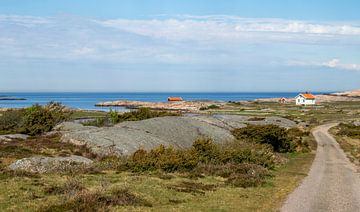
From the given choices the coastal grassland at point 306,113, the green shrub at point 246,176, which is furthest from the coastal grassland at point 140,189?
the coastal grassland at point 306,113

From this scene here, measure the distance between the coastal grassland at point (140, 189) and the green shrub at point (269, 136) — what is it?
624 inches

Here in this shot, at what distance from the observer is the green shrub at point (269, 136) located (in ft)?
150

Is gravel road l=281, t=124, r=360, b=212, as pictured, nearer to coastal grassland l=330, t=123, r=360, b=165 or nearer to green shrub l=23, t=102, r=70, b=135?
coastal grassland l=330, t=123, r=360, b=165

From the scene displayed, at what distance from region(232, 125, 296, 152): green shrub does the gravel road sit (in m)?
7.78

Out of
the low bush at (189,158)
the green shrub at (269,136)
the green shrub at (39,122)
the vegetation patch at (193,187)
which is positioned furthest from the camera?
the green shrub at (269,136)

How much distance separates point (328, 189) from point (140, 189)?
8885 millimetres

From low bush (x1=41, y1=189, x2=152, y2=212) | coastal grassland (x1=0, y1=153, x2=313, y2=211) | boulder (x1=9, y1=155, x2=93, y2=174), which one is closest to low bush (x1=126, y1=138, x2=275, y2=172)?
coastal grassland (x1=0, y1=153, x2=313, y2=211)

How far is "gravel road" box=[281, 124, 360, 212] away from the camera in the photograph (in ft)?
57.2

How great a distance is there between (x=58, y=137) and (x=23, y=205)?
22.8 metres

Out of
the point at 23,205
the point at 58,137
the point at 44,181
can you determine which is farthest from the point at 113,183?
the point at 58,137

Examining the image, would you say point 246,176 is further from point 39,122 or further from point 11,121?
point 11,121

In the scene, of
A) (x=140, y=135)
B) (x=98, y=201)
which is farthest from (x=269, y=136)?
(x=98, y=201)

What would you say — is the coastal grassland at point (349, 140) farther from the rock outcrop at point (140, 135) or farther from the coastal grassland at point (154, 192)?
the coastal grassland at point (154, 192)

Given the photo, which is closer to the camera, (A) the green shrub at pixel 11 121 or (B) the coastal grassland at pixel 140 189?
(B) the coastal grassland at pixel 140 189
